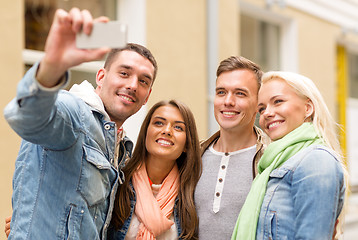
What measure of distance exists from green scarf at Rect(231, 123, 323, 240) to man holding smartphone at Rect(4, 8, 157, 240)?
664mm

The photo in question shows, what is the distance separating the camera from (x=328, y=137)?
222cm

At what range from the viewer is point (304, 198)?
1978 mm

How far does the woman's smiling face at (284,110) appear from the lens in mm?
2256

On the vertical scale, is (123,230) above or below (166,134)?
below

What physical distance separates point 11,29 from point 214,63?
A: 2.78 meters

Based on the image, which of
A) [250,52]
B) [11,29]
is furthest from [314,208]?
[250,52]

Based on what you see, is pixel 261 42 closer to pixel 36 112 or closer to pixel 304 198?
pixel 304 198

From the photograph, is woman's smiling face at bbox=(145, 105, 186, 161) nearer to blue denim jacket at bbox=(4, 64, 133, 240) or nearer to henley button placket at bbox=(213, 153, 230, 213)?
henley button placket at bbox=(213, 153, 230, 213)

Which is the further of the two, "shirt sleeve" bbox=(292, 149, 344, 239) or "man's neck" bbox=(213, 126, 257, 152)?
"man's neck" bbox=(213, 126, 257, 152)

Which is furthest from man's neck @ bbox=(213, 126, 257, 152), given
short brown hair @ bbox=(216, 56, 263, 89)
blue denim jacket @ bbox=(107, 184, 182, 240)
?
blue denim jacket @ bbox=(107, 184, 182, 240)

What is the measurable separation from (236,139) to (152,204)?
0.68 m

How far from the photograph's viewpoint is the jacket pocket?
77.5 inches

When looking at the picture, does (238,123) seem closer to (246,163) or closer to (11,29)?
(246,163)

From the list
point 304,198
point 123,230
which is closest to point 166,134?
point 123,230
